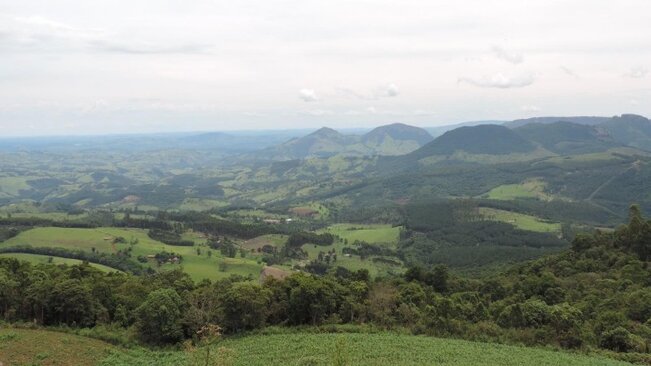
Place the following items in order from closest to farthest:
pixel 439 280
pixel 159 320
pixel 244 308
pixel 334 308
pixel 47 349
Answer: pixel 47 349
pixel 159 320
pixel 244 308
pixel 334 308
pixel 439 280

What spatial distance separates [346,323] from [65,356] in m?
35.3

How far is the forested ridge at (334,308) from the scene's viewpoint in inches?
2344

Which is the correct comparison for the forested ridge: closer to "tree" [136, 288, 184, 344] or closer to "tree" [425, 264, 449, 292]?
"tree" [136, 288, 184, 344]

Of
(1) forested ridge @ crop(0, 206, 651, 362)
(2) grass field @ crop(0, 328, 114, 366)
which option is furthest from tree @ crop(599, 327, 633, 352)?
(2) grass field @ crop(0, 328, 114, 366)

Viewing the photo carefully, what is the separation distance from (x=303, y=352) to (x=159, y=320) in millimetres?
19924

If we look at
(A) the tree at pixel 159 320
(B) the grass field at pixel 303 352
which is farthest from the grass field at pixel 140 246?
(B) the grass field at pixel 303 352

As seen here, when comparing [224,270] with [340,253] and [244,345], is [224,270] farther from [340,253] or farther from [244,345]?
[244,345]

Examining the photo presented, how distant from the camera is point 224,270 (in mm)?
143750

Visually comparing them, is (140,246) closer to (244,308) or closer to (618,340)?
(244,308)

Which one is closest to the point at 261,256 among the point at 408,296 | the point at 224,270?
the point at 224,270

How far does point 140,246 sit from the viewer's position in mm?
168875

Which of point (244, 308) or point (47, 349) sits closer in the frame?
point (47, 349)

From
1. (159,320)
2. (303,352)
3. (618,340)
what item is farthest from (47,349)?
(618,340)

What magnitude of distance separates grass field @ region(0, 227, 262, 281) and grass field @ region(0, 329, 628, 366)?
7692 centimetres
